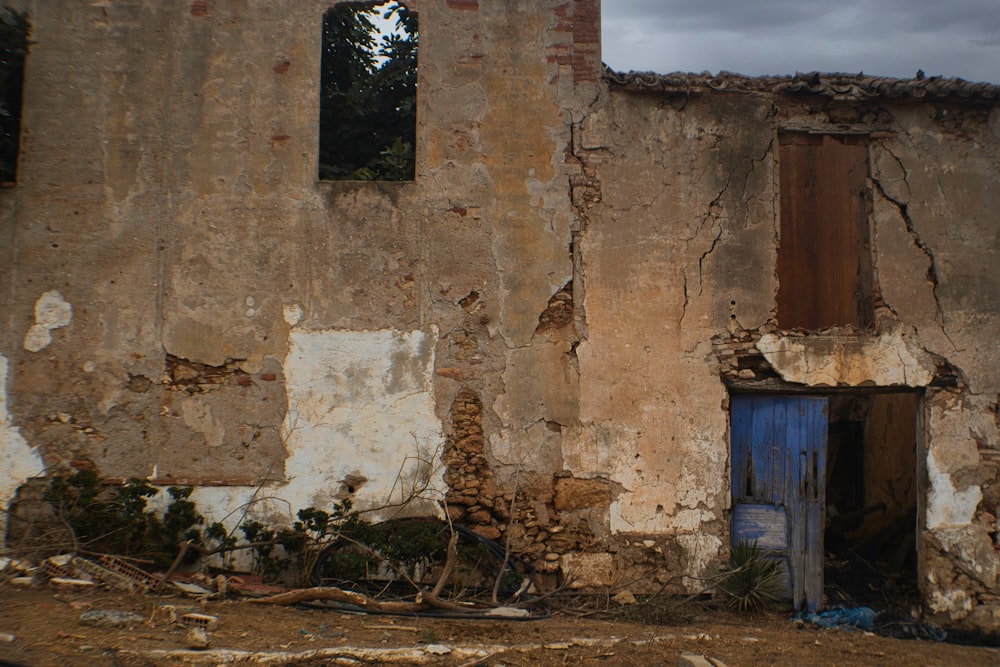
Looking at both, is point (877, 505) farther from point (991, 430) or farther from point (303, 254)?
point (303, 254)

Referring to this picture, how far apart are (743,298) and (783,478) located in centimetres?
165

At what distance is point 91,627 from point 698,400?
191 inches

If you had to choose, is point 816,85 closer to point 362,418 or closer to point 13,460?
point 362,418

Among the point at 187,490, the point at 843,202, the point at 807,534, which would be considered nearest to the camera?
the point at 187,490

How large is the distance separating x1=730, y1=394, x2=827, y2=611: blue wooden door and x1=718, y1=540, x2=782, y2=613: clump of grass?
0.81 feet

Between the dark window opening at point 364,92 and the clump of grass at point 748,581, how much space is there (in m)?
5.18

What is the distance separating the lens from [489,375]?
23.3 feet

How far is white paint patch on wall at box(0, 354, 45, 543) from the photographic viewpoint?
23.0 ft

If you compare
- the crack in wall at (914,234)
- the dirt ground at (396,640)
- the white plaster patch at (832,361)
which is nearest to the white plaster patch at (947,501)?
the white plaster patch at (832,361)

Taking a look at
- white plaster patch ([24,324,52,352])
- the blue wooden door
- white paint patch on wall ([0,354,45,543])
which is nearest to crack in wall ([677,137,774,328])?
the blue wooden door

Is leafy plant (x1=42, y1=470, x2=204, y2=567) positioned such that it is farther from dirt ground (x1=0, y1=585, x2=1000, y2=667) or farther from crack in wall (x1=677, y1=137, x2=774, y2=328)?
crack in wall (x1=677, y1=137, x2=774, y2=328)

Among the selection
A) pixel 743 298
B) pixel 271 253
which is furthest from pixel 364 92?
pixel 743 298

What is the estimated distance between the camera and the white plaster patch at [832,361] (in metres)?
7.07

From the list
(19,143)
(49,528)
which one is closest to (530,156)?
(19,143)
